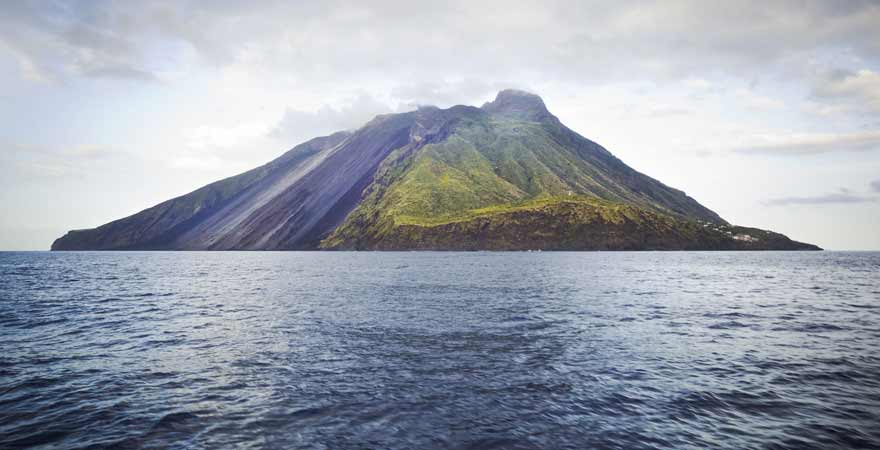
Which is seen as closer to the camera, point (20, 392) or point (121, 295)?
point (20, 392)

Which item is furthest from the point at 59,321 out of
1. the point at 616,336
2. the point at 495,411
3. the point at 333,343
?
the point at 616,336

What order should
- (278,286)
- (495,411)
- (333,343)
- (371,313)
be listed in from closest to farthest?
(495,411), (333,343), (371,313), (278,286)

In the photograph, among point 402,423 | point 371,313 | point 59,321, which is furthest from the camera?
point 371,313

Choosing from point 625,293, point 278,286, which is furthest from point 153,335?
point 625,293

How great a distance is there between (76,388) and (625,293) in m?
62.4

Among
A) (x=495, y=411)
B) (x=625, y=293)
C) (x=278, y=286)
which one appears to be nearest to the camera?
(x=495, y=411)

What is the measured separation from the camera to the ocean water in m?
16.5

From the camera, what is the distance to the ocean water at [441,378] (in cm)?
1652

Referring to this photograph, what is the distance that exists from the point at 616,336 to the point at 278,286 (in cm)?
6048

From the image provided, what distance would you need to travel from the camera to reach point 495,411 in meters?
18.7

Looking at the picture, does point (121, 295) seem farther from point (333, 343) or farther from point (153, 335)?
point (333, 343)

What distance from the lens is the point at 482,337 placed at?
33.9 metres

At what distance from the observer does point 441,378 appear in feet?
76.9

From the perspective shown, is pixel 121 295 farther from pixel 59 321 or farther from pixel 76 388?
pixel 76 388
